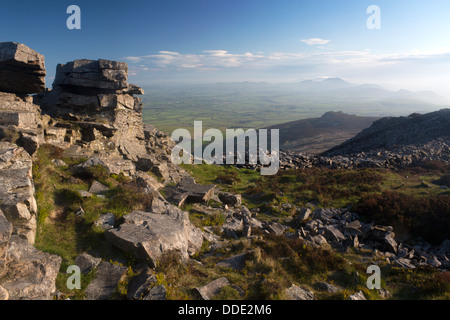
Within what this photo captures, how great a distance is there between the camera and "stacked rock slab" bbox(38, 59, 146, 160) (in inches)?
744

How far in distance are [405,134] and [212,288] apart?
1935 inches

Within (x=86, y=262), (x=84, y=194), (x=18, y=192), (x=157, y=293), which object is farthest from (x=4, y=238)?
(x=84, y=194)

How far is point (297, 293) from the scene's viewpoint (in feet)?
23.8

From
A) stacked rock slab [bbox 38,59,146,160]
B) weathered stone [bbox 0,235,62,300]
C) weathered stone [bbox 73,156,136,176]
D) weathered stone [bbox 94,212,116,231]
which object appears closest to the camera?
weathered stone [bbox 0,235,62,300]

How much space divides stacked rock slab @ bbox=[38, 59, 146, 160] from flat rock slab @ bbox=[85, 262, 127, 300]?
41.1 feet

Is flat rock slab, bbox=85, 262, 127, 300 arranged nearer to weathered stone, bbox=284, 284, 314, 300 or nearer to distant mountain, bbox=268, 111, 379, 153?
weathered stone, bbox=284, 284, 314, 300

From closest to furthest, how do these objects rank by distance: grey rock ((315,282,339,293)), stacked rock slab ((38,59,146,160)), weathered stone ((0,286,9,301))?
weathered stone ((0,286,9,301)) → grey rock ((315,282,339,293)) → stacked rock slab ((38,59,146,160))

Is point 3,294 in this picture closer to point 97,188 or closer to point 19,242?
point 19,242

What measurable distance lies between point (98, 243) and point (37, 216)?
7.29 feet

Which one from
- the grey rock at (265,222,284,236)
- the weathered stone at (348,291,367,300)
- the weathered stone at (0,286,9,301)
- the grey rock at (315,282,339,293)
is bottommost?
the grey rock at (265,222,284,236)

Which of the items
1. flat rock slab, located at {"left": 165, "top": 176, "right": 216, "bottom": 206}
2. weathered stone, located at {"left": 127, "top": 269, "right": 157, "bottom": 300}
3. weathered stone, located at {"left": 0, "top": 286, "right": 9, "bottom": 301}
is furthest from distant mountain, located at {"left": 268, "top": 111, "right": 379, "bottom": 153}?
weathered stone, located at {"left": 0, "top": 286, "right": 9, "bottom": 301}

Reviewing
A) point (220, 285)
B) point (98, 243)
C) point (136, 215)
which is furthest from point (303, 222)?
point (98, 243)

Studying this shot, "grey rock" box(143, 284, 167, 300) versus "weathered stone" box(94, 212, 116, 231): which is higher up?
"weathered stone" box(94, 212, 116, 231)
